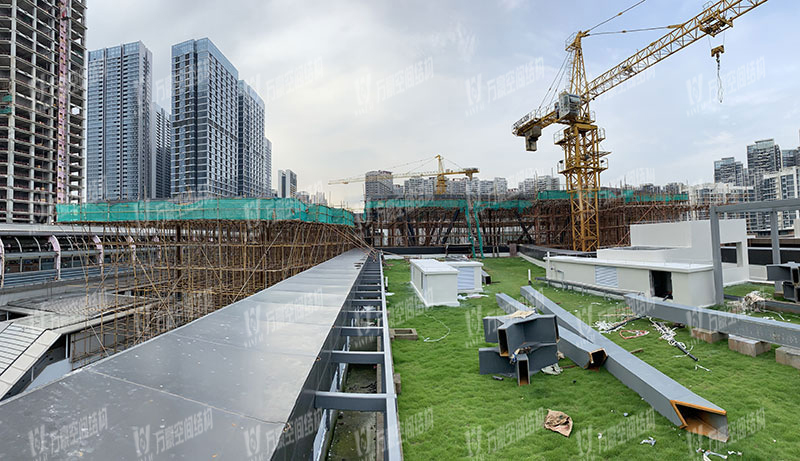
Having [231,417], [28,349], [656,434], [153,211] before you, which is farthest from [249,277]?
[656,434]

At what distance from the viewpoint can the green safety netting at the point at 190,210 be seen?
1258cm

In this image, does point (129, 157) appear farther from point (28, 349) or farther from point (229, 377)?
point (229, 377)

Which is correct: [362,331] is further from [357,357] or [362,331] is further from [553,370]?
[553,370]

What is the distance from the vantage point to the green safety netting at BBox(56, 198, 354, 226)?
12578 mm

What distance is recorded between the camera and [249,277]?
13.5 m

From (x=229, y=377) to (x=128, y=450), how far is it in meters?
1.05

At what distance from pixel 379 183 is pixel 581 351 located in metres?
69.3

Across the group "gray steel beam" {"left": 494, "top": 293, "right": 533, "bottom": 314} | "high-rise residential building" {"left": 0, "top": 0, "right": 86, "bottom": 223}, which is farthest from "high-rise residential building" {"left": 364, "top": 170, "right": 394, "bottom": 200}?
"gray steel beam" {"left": 494, "top": 293, "right": 533, "bottom": 314}

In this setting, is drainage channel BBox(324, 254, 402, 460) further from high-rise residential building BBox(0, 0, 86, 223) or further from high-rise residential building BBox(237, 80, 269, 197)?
high-rise residential building BBox(237, 80, 269, 197)

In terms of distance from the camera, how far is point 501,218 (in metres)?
34.2

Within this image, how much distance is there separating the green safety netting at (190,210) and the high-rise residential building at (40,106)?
22.8 m

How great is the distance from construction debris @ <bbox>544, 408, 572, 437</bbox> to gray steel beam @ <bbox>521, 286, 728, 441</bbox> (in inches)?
43.7

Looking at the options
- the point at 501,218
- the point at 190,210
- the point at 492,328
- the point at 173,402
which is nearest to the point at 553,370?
the point at 492,328

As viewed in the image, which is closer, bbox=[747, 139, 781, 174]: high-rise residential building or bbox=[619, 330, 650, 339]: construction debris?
bbox=[619, 330, 650, 339]: construction debris
